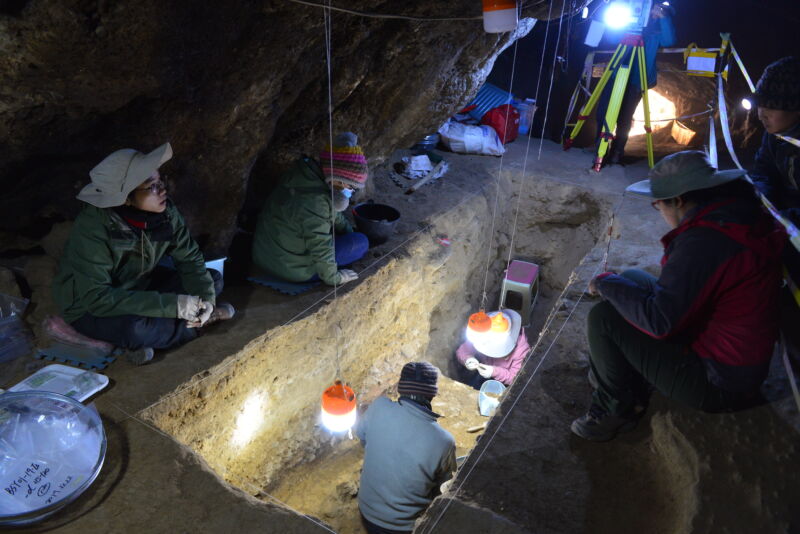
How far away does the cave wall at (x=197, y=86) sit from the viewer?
9.71 ft

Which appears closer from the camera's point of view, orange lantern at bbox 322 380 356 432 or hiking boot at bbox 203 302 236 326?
orange lantern at bbox 322 380 356 432

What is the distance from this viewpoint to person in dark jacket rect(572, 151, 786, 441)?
2.35 metres

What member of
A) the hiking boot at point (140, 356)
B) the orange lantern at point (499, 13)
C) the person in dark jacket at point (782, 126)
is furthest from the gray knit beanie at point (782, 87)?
the hiking boot at point (140, 356)

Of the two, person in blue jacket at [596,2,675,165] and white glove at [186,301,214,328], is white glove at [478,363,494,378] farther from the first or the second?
person in blue jacket at [596,2,675,165]

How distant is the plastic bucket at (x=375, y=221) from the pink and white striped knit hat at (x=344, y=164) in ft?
3.78

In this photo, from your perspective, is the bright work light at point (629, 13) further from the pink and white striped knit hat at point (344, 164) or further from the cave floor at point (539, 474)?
the cave floor at point (539, 474)

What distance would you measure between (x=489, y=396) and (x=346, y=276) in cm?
212

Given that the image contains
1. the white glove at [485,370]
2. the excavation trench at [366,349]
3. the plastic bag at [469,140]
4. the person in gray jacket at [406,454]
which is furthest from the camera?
the plastic bag at [469,140]

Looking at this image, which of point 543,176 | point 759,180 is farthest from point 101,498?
point 543,176

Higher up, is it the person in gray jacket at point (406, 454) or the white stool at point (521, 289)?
the person in gray jacket at point (406, 454)

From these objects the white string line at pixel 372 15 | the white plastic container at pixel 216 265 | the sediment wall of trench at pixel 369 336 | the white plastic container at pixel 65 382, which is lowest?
the sediment wall of trench at pixel 369 336

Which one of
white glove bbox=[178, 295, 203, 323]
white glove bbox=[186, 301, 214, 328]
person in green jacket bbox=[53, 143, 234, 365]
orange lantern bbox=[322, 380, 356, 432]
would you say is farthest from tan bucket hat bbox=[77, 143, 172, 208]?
orange lantern bbox=[322, 380, 356, 432]

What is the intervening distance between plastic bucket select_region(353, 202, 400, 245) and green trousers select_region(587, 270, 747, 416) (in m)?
2.94

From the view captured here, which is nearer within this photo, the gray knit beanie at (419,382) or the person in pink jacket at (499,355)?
the gray knit beanie at (419,382)
